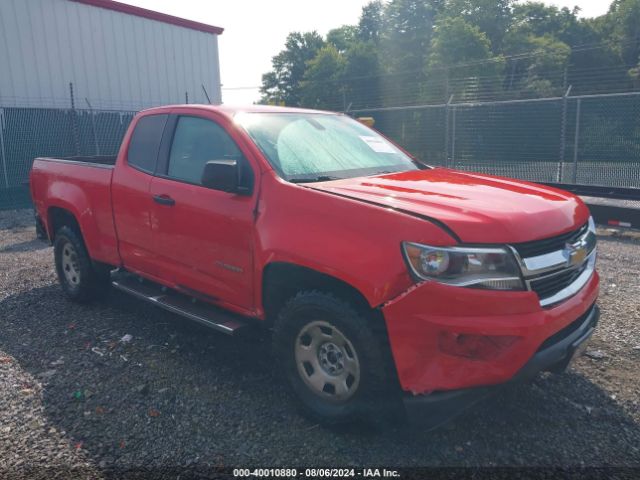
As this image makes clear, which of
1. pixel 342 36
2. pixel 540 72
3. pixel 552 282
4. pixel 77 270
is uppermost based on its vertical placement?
pixel 342 36

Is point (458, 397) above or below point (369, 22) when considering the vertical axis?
below

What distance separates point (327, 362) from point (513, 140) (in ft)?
37.0

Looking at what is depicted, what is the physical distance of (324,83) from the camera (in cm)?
3706

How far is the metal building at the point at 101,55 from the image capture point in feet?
50.9

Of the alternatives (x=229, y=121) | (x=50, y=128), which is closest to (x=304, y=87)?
(x=50, y=128)

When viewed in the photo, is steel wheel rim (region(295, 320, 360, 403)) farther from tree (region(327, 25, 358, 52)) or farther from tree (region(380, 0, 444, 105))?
tree (region(327, 25, 358, 52))

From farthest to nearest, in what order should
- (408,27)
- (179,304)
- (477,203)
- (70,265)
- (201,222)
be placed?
(408,27) < (70,265) < (179,304) < (201,222) < (477,203)

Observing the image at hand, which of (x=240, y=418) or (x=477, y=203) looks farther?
(x=240, y=418)

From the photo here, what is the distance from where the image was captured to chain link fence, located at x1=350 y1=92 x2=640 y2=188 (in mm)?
11555

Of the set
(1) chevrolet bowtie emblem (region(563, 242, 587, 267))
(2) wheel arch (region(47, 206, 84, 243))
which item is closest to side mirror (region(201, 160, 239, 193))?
(1) chevrolet bowtie emblem (region(563, 242, 587, 267))

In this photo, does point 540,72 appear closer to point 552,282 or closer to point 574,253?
point 574,253

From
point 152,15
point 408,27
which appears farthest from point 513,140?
point 408,27

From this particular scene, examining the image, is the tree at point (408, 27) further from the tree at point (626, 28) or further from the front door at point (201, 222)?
the front door at point (201, 222)

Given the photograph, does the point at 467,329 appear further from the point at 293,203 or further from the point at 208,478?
the point at 208,478
